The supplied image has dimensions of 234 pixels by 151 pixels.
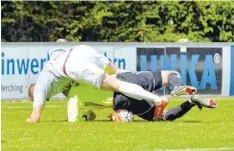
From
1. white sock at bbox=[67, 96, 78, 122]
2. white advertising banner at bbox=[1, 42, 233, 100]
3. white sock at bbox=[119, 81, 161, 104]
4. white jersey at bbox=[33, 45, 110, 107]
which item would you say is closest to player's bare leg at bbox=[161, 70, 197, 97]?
white sock at bbox=[119, 81, 161, 104]

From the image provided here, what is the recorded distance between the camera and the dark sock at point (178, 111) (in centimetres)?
1574

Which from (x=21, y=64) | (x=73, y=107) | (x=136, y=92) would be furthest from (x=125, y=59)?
(x=136, y=92)

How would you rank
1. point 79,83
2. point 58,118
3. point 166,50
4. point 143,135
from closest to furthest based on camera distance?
point 143,135 → point 79,83 → point 58,118 → point 166,50

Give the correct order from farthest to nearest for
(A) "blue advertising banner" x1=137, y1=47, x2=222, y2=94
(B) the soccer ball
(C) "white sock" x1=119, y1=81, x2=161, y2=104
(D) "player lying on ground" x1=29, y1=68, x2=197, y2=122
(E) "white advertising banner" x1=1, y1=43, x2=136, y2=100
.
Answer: (A) "blue advertising banner" x1=137, y1=47, x2=222, y2=94 < (E) "white advertising banner" x1=1, y1=43, x2=136, y2=100 < (B) the soccer ball < (D) "player lying on ground" x1=29, y1=68, x2=197, y2=122 < (C) "white sock" x1=119, y1=81, x2=161, y2=104

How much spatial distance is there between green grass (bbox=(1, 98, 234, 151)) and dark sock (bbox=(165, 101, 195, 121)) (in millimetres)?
161

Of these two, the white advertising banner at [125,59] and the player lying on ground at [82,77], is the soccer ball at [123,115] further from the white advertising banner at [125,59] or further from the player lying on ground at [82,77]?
the white advertising banner at [125,59]

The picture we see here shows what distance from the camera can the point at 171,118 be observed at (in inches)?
637

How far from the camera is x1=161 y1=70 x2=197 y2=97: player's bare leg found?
591 inches

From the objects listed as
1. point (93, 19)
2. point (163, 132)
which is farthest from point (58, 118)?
point (93, 19)

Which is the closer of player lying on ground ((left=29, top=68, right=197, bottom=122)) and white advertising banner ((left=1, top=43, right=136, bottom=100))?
player lying on ground ((left=29, top=68, right=197, bottom=122))

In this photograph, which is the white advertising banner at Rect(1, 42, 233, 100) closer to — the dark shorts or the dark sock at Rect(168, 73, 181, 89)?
the dark shorts

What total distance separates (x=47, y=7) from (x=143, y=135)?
28090 millimetres

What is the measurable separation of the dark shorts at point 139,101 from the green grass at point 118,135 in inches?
9.5

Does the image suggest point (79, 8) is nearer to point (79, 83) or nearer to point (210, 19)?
point (210, 19)
